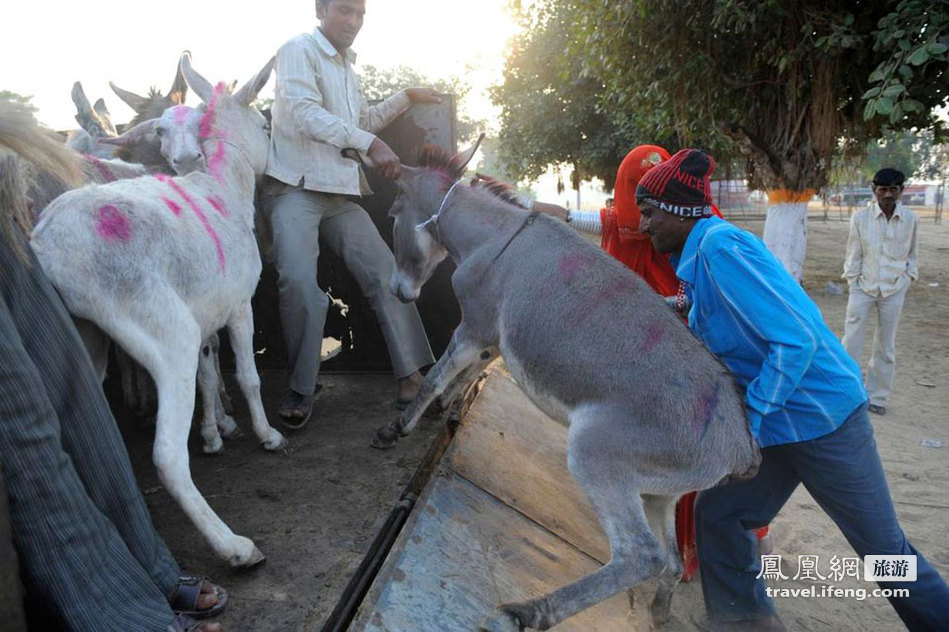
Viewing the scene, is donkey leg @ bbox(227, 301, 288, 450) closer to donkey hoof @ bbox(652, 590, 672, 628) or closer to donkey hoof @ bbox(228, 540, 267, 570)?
donkey hoof @ bbox(228, 540, 267, 570)

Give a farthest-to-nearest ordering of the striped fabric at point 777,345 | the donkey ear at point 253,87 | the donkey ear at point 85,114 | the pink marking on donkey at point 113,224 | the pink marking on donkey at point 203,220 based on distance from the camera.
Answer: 1. the donkey ear at point 85,114
2. the donkey ear at point 253,87
3. the pink marking on donkey at point 203,220
4. the pink marking on donkey at point 113,224
5. the striped fabric at point 777,345

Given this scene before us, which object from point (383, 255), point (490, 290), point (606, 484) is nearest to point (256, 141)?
point (383, 255)

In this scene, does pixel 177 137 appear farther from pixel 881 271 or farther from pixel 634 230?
pixel 881 271

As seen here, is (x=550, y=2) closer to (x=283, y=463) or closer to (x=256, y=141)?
(x=256, y=141)

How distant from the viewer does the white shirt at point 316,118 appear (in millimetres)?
3596

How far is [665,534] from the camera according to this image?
2.75 metres

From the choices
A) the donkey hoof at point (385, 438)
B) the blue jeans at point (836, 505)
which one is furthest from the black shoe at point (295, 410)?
the blue jeans at point (836, 505)

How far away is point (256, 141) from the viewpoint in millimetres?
3754

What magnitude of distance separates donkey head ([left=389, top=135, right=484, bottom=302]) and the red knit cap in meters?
1.26

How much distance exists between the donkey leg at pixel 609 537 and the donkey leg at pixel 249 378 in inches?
67.6

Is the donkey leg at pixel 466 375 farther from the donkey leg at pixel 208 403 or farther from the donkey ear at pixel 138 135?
the donkey ear at pixel 138 135

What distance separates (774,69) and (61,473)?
8321mm

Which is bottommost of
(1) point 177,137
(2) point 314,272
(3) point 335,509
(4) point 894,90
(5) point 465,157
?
(3) point 335,509

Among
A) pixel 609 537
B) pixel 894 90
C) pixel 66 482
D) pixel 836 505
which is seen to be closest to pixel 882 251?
pixel 894 90
